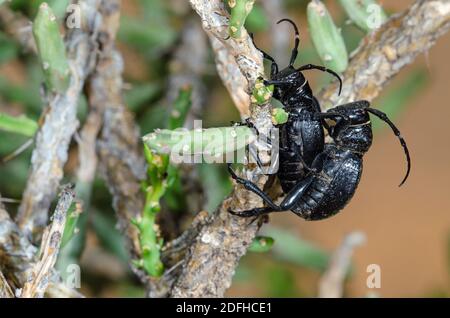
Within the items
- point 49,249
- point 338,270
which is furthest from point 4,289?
point 338,270

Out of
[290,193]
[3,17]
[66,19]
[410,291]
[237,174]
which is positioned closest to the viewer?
[237,174]

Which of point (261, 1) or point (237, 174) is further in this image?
point (261, 1)

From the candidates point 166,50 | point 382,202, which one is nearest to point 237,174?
point 166,50

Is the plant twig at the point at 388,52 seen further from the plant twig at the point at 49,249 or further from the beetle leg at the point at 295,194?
the plant twig at the point at 49,249

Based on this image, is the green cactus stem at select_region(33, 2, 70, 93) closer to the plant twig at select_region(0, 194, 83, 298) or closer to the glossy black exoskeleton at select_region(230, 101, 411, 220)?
the plant twig at select_region(0, 194, 83, 298)

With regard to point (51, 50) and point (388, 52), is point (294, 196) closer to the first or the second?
point (388, 52)
